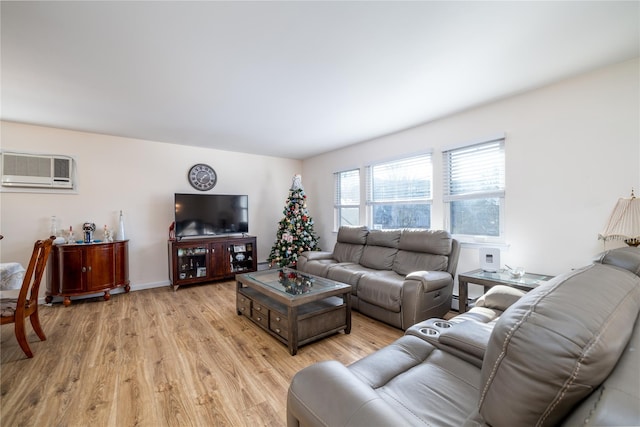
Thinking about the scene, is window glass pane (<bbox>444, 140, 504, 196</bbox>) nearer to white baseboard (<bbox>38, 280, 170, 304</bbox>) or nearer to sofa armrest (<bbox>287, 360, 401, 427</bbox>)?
sofa armrest (<bbox>287, 360, 401, 427</bbox>)

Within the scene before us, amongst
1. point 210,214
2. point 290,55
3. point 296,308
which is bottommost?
point 296,308

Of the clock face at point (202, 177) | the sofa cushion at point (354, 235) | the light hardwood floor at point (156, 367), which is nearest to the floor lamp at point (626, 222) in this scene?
the light hardwood floor at point (156, 367)

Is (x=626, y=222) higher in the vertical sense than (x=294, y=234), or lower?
higher

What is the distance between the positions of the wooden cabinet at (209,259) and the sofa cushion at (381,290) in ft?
8.53

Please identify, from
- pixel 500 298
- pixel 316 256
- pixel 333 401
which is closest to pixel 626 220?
pixel 500 298

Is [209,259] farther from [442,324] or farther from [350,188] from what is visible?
[442,324]

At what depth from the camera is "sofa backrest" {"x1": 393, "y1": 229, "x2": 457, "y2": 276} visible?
3.10m

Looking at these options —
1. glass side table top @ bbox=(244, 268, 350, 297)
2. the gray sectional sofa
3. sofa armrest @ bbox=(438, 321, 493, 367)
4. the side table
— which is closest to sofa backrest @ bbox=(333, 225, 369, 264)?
the gray sectional sofa

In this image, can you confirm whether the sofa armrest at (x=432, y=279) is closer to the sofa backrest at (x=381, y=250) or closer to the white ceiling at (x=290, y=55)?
the sofa backrest at (x=381, y=250)

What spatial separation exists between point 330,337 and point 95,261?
338 cm

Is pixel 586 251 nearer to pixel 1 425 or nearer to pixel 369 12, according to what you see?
pixel 369 12

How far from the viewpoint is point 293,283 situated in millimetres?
2863

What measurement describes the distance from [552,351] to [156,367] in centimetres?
255

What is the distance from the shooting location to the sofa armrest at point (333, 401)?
0.77 metres
